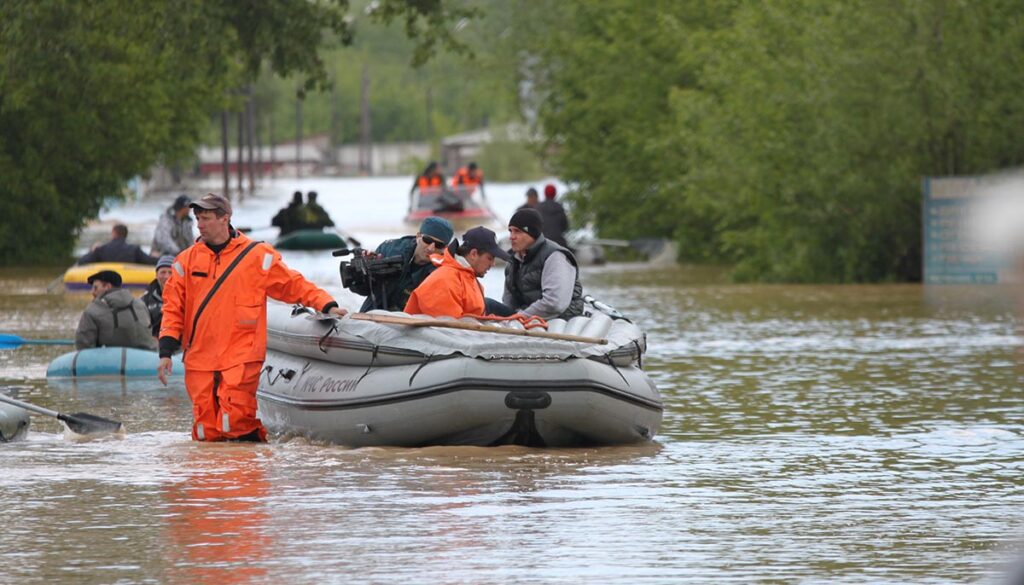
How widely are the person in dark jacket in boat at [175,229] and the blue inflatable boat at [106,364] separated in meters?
6.91

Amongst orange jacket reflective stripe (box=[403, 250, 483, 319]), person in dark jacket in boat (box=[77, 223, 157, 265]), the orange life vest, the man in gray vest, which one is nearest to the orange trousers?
orange jacket reflective stripe (box=[403, 250, 483, 319])

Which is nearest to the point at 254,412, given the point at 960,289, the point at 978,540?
the point at 978,540

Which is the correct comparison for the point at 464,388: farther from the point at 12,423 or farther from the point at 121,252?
the point at 121,252

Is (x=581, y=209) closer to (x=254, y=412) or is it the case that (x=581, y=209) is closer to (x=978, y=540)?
(x=254, y=412)

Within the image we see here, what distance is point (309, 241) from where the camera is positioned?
132ft

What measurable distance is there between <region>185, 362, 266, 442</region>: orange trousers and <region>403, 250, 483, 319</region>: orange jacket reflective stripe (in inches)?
46.9

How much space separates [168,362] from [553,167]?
125 ft

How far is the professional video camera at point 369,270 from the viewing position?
13766 mm

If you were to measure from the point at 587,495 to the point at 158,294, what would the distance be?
26.3 feet

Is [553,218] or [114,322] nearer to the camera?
[114,322]

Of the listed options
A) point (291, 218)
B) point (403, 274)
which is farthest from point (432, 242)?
point (291, 218)

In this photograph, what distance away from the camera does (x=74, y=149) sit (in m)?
40.4

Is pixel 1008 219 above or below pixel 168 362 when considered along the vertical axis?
above

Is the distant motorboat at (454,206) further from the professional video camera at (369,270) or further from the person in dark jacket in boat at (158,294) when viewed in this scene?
the professional video camera at (369,270)
